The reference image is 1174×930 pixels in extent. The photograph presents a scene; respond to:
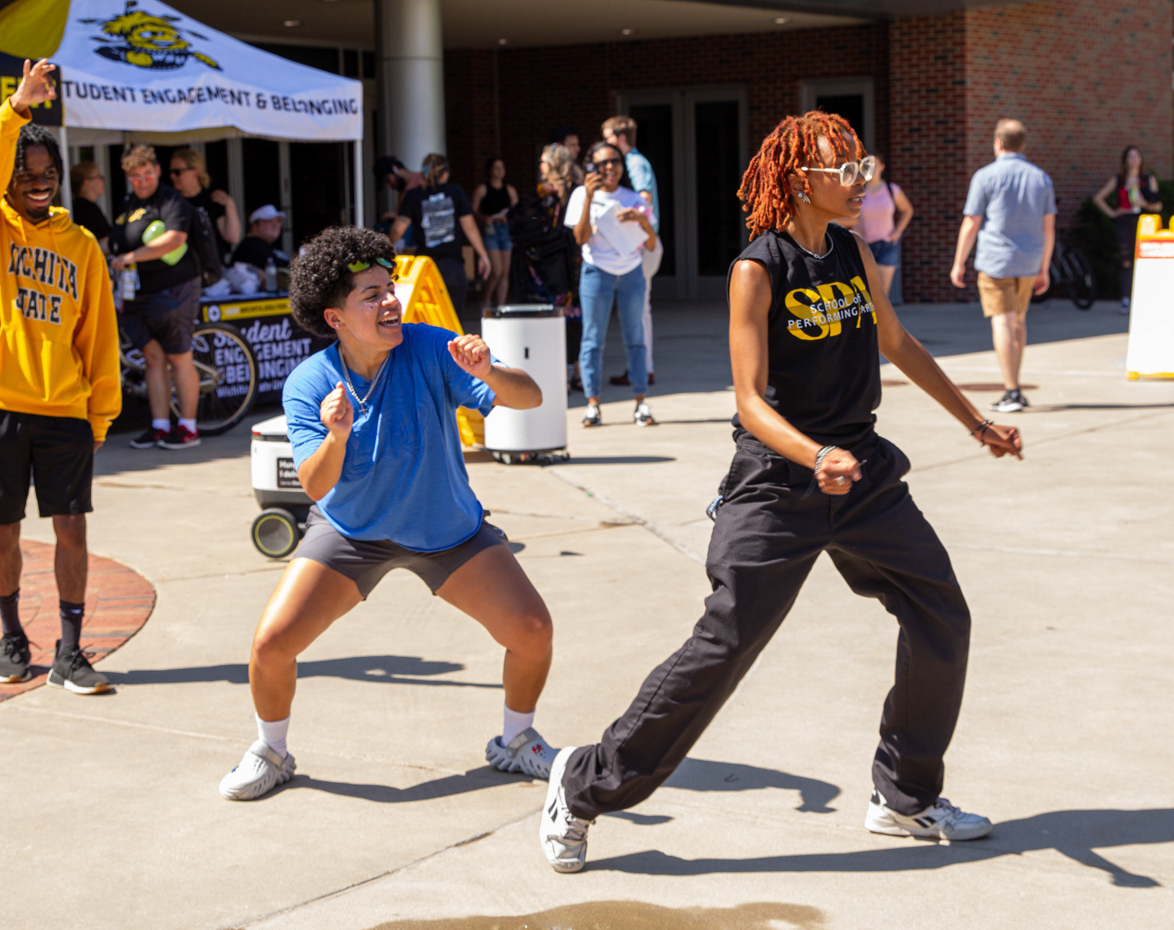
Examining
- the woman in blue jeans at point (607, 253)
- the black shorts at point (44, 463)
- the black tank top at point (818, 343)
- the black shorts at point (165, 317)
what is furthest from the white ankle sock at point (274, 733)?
the black shorts at point (165, 317)

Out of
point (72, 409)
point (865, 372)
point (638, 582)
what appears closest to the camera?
point (865, 372)

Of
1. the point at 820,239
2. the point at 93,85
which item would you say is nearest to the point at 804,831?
the point at 820,239

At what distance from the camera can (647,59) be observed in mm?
22984

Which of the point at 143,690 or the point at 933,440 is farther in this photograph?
the point at 933,440

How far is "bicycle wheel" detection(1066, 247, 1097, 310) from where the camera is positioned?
65.1 ft

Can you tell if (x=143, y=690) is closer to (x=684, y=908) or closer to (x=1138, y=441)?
(x=684, y=908)

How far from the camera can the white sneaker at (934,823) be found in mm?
3572

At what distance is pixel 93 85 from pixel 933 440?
628cm

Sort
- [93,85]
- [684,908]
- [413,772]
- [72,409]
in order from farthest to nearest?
[93,85] < [72,409] < [413,772] < [684,908]

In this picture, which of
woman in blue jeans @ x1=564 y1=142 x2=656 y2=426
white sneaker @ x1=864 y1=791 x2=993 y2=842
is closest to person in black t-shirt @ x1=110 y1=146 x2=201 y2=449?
woman in blue jeans @ x1=564 y1=142 x2=656 y2=426

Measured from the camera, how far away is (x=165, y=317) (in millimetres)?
Answer: 9719

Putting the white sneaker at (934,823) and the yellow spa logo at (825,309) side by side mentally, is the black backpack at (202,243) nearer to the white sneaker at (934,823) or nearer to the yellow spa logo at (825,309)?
the yellow spa logo at (825,309)

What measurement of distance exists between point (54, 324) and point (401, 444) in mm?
1707

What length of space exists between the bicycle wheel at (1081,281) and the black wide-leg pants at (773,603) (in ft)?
57.7
